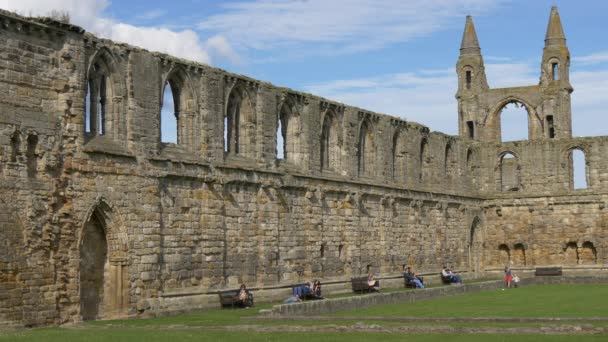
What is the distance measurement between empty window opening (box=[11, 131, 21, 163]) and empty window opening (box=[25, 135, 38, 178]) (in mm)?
324

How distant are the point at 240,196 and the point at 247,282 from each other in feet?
8.40

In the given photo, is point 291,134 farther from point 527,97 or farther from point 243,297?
point 527,97

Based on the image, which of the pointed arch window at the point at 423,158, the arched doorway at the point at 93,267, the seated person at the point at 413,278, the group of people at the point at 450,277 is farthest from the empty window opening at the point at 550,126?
→ the arched doorway at the point at 93,267

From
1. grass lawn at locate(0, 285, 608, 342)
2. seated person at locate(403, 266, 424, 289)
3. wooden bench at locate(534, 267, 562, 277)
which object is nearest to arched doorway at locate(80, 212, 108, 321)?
grass lawn at locate(0, 285, 608, 342)

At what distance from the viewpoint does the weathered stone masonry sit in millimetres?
23609

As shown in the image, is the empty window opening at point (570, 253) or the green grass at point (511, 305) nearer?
the green grass at point (511, 305)

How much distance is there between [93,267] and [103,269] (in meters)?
0.36

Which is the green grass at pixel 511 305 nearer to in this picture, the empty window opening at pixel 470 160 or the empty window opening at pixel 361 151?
the empty window opening at pixel 361 151

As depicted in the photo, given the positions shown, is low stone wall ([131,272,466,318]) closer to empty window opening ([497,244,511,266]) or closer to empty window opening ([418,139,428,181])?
empty window opening ([418,139,428,181])

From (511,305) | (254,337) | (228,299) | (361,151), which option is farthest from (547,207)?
(254,337)

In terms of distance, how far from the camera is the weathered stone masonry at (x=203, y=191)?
23609mm

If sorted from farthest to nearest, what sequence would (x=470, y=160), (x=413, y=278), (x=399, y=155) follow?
1. (x=470, y=160)
2. (x=399, y=155)
3. (x=413, y=278)

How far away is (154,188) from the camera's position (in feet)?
89.7

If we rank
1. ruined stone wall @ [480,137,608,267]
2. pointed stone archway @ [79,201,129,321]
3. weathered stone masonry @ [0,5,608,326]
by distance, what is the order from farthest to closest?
1. ruined stone wall @ [480,137,608,267]
2. pointed stone archway @ [79,201,129,321]
3. weathered stone masonry @ [0,5,608,326]
